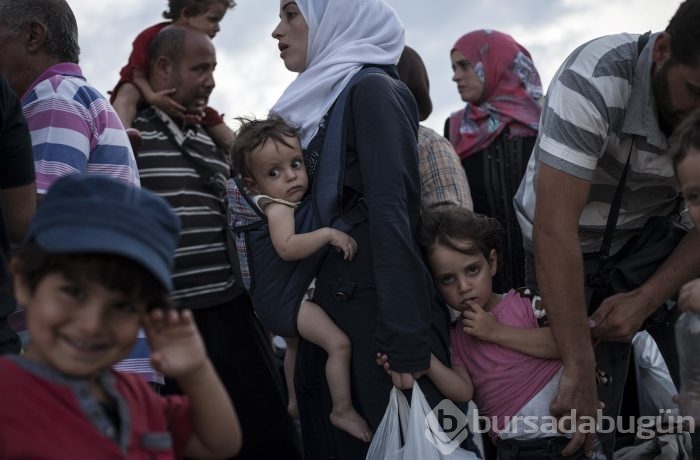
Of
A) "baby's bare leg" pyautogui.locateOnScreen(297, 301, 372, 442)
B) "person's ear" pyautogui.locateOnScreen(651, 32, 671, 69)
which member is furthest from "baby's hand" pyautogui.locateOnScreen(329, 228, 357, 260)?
"person's ear" pyautogui.locateOnScreen(651, 32, 671, 69)

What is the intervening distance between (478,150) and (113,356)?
3653 millimetres

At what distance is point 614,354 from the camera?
3225 millimetres

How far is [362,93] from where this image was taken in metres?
2.86

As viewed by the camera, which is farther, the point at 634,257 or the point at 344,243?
the point at 634,257

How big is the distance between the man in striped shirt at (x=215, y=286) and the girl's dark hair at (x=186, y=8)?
1.21 metres

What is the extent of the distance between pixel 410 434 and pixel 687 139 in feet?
3.82

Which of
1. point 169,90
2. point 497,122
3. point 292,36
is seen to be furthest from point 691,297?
point 169,90

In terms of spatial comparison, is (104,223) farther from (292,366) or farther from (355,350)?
(292,366)

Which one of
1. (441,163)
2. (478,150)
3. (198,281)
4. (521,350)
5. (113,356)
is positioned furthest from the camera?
(478,150)

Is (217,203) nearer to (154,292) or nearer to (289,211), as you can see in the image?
(289,211)

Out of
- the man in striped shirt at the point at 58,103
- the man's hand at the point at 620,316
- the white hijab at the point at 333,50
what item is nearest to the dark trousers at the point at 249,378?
the man in striped shirt at the point at 58,103

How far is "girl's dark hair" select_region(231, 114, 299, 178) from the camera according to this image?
3047 mm

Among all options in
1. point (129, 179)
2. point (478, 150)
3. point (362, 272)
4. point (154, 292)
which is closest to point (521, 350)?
point (362, 272)

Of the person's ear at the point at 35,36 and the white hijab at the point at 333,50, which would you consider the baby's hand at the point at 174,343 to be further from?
the person's ear at the point at 35,36
